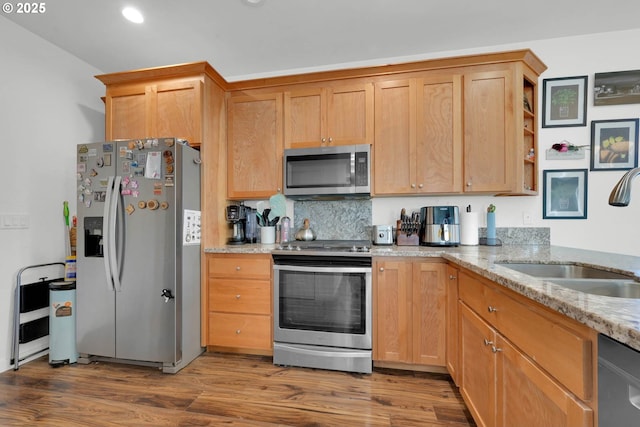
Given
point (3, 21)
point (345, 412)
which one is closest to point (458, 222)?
point (345, 412)

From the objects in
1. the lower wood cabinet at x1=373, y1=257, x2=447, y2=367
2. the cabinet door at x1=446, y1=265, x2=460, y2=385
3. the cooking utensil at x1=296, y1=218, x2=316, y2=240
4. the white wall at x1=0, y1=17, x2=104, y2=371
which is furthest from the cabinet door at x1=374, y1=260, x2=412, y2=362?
the white wall at x1=0, y1=17, x2=104, y2=371

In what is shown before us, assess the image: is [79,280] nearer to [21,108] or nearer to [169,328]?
[169,328]

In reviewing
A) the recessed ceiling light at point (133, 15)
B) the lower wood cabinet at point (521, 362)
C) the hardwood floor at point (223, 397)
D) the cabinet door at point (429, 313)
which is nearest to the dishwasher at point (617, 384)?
the lower wood cabinet at point (521, 362)

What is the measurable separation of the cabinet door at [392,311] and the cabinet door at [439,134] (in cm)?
77

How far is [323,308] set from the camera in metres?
2.19

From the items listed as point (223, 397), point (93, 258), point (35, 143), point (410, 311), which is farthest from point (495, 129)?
point (35, 143)

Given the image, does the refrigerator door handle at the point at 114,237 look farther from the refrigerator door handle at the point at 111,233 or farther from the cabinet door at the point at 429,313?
the cabinet door at the point at 429,313

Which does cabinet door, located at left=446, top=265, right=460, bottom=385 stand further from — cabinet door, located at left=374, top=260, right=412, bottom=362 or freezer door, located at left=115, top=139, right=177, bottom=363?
freezer door, located at left=115, top=139, right=177, bottom=363

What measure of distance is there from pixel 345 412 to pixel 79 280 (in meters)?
2.26

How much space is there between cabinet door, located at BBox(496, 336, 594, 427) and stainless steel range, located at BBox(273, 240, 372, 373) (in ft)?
3.32

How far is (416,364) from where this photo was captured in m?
2.10

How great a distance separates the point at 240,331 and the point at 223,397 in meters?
0.56

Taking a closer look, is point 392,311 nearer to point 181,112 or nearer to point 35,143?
point 181,112

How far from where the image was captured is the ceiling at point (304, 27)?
207 centimetres
